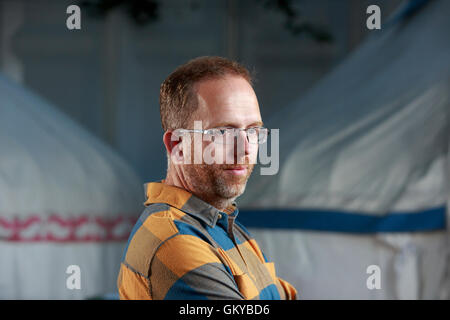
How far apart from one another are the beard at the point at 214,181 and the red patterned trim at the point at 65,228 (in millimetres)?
754

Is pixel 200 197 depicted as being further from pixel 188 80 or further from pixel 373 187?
pixel 373 187

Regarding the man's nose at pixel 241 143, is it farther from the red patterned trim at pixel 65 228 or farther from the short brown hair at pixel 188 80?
the red patterned trim at pixel 65 228

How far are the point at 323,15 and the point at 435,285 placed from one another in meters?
0.82

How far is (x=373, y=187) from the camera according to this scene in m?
0.94

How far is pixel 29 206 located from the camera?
106 centimetres

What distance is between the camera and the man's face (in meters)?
0.36

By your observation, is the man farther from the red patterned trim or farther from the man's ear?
the red patterned trim

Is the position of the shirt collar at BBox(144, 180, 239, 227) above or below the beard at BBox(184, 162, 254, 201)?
below

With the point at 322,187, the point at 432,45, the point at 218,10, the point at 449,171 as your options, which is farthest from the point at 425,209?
the point at 218,10

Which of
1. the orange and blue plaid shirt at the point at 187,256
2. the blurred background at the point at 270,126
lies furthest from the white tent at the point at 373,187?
the orange and blue plaid shirt at the point at 187,256

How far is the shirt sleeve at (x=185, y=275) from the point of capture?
0.33 metres

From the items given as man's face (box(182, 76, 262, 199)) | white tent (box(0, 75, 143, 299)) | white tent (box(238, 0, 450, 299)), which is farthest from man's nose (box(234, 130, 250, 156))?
white tent (box(0, 75, 143, 299))

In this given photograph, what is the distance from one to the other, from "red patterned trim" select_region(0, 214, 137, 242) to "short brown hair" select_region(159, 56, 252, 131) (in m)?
0.76

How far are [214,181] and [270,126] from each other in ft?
2.54
